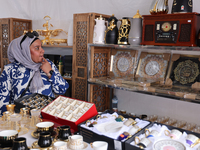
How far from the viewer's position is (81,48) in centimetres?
267

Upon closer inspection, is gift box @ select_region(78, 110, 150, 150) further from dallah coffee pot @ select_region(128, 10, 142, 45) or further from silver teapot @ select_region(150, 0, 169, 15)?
silver teapot @ select_region(150, 0, 169, 15)

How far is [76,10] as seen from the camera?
10.7 ft

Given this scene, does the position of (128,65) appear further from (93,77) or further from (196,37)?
(196,37)

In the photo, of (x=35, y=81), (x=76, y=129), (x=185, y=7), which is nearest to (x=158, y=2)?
(x=185, y=7)

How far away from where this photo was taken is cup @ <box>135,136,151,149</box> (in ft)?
3.80

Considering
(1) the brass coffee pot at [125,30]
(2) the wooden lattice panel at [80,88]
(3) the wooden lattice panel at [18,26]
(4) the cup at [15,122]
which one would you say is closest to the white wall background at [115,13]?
(3) the wooden lattice panel at [18,26]

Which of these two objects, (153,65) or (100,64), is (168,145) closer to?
(153,65)

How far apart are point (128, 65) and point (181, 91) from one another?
33.1 inches

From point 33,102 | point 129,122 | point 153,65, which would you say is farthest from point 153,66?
point 33,102

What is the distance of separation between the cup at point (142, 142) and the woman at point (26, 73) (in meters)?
1.45

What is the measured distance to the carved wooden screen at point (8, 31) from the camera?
147 inches

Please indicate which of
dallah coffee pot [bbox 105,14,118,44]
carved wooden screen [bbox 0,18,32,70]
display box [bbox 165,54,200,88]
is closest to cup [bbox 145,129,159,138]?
display box [bbox 165,54,200,88]

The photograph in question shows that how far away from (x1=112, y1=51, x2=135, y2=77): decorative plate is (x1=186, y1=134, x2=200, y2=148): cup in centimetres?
136

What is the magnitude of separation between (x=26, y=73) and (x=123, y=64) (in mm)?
1169
